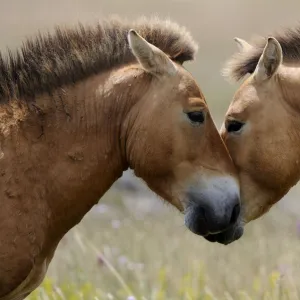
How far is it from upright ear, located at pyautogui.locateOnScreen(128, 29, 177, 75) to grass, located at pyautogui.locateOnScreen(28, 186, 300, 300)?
1.87m

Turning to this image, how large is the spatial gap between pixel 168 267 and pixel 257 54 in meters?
2.32

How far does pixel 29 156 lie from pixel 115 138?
0.69 m

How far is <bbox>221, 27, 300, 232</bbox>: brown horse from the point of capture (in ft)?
25.5

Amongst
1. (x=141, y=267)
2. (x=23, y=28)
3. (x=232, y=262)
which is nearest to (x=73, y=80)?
(x=141, y=267)

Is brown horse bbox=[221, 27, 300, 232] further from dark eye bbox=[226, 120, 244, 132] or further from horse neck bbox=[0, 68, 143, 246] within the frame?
horse neck bbox=[0, 68, 143, 246]

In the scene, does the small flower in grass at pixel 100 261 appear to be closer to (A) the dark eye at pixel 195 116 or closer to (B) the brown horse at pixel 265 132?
(B) the brown horse at pixel 265 132

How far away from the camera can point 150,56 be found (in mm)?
7055

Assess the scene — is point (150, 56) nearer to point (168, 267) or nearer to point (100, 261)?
point (100, 261)

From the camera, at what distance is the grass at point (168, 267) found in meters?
8.29

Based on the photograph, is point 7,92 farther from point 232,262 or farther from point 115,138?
point 232,262

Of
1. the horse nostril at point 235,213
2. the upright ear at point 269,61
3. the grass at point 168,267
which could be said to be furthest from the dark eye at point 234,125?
the grass at point 168,267

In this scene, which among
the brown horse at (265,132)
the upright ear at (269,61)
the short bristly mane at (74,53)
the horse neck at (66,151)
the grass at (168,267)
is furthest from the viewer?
the grass at (168,267)

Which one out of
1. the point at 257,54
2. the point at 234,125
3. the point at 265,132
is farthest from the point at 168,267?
the point at 257,54

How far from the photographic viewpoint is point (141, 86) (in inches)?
283
